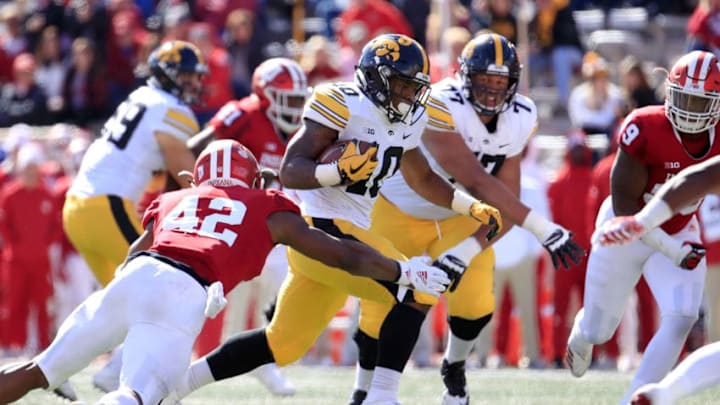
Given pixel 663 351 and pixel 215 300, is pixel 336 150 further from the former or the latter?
pixel 663 351

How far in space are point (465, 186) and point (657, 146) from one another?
0.98 meters

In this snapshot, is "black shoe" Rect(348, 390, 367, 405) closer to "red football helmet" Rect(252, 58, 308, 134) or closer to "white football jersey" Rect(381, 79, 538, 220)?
"white football jersey" Rect(381, 79, 538, 220)

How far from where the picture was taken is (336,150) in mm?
6094

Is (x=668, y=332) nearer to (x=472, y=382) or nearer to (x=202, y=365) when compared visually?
(x=202, y=365)

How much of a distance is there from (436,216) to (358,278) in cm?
104

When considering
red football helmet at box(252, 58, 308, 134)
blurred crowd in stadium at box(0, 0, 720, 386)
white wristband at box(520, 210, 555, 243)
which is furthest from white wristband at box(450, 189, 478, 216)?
blurred crowd in stadium at box(0, 0, 720, 386)

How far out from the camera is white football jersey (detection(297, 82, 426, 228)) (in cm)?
621

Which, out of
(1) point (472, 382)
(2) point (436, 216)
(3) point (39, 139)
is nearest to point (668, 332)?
(2) point (436, 216)

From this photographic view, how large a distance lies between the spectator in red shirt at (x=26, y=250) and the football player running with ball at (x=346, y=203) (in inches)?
249

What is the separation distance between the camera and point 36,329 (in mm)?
12508

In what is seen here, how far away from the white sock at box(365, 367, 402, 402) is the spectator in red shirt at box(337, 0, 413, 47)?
697cm

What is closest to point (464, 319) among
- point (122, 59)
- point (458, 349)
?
point (458, 349)

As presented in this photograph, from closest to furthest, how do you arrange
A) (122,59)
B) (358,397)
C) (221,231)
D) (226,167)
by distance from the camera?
(221,231), (226,167), (358,397), (122,59)

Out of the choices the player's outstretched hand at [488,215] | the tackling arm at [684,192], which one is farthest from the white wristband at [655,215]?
the player's outstretched hand at [488,215]
